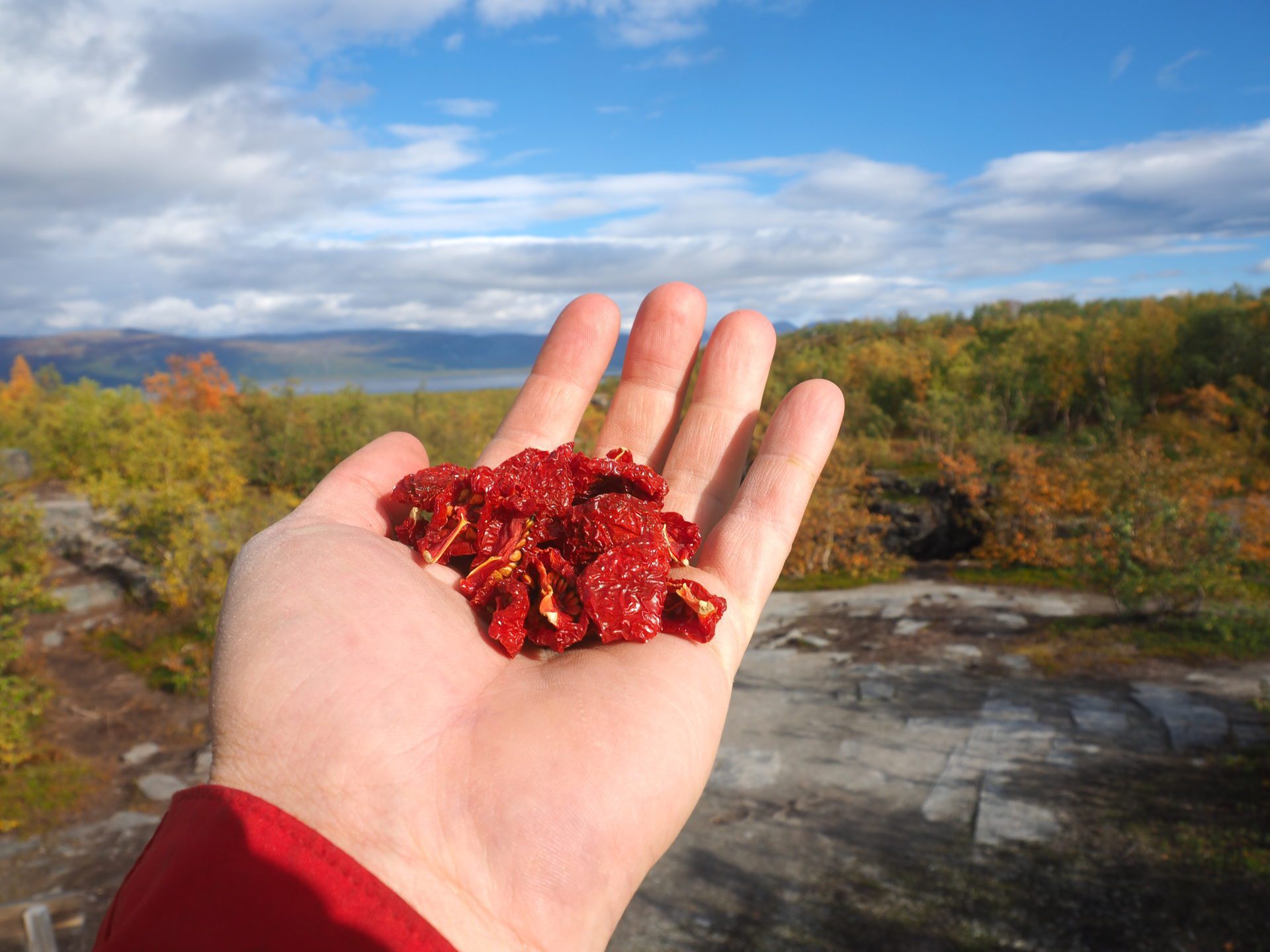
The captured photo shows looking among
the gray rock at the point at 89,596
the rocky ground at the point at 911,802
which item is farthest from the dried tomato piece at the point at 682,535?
the gray rock at the point at 89,596

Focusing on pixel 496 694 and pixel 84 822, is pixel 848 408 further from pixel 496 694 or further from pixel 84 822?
pixel 496 694

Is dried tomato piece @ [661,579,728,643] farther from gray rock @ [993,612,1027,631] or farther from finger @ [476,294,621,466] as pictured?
gray rock @ [993,612,1027,631]

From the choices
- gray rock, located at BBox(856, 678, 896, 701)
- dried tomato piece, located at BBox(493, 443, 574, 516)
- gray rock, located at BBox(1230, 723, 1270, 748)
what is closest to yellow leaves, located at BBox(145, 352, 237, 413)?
gray rock, located at BBox(856, 678, 896, 701)

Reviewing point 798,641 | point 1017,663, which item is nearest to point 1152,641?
point 1017,663

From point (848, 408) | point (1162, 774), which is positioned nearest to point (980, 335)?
point (848, 408)

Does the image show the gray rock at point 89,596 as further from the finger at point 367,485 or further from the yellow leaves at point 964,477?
the yellow leaves at point 964,477

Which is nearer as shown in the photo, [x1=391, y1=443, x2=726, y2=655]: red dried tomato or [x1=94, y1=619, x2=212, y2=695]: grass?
[x1=391, y1=443, x2=726, y2=655]: red dried tomato

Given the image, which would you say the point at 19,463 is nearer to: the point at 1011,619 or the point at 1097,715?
the point at 1011,619
